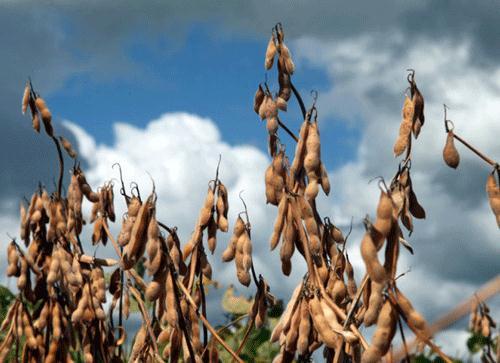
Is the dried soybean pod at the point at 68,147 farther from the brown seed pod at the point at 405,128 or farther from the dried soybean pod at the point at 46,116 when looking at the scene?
the brown seed pod at the point at 405,128

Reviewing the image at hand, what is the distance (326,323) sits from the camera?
198cm

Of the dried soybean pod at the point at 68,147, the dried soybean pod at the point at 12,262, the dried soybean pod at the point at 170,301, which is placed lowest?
the dried soybean pod at the point at 170,301

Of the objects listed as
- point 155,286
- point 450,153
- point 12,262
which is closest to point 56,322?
point 12,262

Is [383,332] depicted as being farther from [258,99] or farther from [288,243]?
[258,99]

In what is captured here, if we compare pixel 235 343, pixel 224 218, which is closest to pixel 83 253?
pixel 224 218

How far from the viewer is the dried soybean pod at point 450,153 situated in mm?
2236

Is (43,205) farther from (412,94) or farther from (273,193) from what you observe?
(412,94)

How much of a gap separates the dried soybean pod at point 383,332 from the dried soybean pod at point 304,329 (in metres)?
0.46

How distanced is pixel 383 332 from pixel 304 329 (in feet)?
1.65

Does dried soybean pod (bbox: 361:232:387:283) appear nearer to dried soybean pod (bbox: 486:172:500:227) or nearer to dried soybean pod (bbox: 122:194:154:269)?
dried soybean pod (bbox: 486:172:500:227)

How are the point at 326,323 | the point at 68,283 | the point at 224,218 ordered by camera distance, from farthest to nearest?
the point at 68,283 → the point at 224,218 → the point at 326,323

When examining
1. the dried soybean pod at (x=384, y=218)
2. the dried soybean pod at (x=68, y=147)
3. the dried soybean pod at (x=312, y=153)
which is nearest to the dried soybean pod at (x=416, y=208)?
the dried soybean pod at (x=312, y=153)

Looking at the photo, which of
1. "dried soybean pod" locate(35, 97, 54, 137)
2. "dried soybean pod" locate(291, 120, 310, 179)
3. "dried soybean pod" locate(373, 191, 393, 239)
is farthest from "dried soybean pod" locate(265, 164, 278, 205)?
"dried soybean pod" locate(35, 97, 54, 137)

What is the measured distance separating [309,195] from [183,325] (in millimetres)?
480
